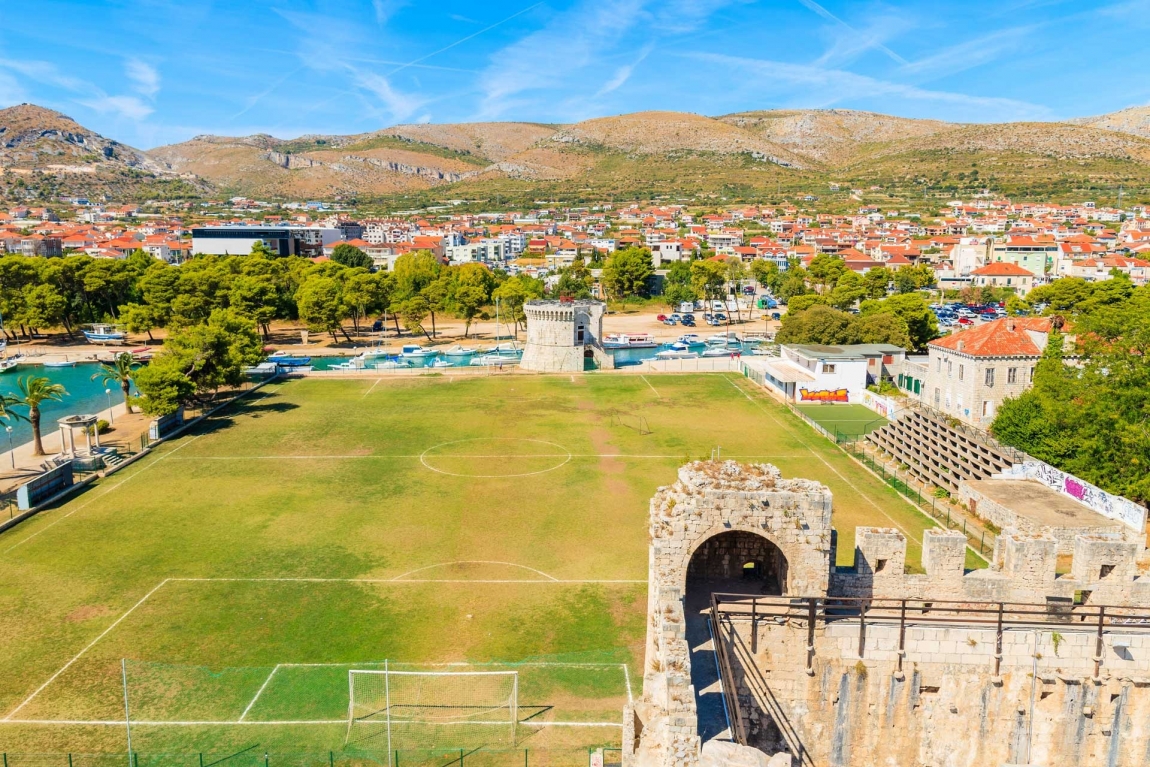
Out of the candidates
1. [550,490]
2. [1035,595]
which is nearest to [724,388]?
[550,490]

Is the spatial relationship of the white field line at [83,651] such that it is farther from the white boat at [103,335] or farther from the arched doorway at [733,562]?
the white boat at [103,335]

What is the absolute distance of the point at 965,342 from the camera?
154ft

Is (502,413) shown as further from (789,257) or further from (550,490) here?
(789,257)

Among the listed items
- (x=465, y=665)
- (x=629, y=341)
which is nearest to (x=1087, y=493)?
(x=465, y=665)

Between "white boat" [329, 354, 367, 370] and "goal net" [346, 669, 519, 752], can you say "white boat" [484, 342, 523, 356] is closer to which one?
"white boat" [329, 354, 367, 370]

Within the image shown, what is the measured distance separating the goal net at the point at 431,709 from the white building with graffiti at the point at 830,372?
4238 centimetres

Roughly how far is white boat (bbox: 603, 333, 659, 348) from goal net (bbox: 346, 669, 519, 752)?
67.8 m

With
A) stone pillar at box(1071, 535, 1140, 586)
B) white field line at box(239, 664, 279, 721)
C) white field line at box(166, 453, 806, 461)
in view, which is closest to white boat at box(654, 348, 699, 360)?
white field line at box(166, 453, 806, 461)

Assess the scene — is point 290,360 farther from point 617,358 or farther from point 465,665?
point 465,665

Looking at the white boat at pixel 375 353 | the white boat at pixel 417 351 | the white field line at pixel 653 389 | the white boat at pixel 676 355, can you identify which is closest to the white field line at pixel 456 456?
the white field line at pixel 653 389

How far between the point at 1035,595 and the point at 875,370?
1827 inches

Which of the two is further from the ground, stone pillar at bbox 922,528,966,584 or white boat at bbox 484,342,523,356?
stone pillar at bbox 922,528,966,584

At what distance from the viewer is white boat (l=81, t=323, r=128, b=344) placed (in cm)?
8555

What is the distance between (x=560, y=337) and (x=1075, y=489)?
47052 millimetres
